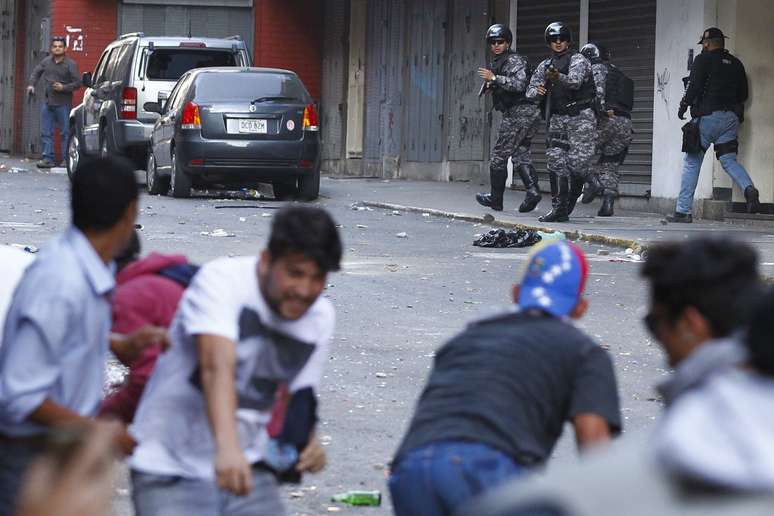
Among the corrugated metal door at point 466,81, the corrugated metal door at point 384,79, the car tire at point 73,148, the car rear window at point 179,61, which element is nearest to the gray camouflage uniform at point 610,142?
the car rear window at point 179,61

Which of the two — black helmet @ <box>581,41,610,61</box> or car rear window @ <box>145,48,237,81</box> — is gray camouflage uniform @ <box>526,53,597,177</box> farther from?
car rear window @ <box>145,48,237,81</box>

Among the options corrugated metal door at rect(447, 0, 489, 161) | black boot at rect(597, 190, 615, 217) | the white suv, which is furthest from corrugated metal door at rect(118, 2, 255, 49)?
black boot at rect(597, 190, 615, 217)

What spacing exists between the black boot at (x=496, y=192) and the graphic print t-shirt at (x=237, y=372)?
14.8 metres

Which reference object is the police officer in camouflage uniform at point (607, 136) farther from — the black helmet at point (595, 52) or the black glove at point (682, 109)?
the black glove at point (682, 109)

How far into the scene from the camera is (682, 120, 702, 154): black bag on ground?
17.6m

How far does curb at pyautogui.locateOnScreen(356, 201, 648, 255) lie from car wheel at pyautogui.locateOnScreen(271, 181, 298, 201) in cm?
90

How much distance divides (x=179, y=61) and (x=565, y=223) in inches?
298

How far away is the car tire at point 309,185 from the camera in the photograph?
Result: 20.7 m

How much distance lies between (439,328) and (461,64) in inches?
680

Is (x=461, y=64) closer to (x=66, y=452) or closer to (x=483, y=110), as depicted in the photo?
(x=483, y=110)

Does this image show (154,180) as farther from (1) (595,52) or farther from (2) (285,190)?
(1) (595,52)

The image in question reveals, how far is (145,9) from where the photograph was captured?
3266 centimetres

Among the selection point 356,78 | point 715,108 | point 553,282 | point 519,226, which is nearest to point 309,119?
point 519,226

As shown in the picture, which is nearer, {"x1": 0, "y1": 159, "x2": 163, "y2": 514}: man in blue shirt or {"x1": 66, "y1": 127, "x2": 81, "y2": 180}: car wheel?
{"x1": 0, "y1": 159, "x2": 163, "y2": 514}: man in blue shirt
